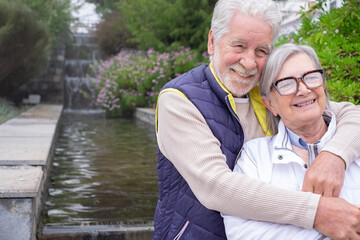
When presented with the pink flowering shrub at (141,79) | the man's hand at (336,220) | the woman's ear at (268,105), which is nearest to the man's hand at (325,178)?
the man's hand at (336,220)

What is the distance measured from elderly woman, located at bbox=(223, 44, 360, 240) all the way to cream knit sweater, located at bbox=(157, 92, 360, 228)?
0.09 meters

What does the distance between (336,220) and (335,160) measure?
0.28 meters

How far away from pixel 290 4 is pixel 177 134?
16829 mm

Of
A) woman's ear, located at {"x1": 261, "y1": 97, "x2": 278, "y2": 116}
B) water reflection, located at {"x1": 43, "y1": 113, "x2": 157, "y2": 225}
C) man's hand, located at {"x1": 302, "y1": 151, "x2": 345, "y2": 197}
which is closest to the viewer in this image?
man's hand, located at {"x1": 302, "y1": 151, "x2": 345, "y2": 197}

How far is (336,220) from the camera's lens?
5.24ft

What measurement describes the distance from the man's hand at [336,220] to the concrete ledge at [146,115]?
8.85 meters

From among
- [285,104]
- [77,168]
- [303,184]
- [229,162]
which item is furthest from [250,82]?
[77,168]

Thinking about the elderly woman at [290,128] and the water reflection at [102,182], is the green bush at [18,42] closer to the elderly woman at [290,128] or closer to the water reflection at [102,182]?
the water reflection at [102,182]

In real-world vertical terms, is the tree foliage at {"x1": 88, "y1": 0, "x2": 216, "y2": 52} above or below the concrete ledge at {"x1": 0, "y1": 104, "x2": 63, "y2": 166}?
above

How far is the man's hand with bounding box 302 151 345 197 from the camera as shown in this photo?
67.5 inches

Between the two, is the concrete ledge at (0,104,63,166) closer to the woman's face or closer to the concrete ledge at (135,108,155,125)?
the woman's face

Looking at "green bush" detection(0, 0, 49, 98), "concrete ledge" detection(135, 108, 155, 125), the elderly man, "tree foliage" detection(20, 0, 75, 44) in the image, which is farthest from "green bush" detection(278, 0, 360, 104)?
"tree foliage" detection(20, 0, 75, 44)

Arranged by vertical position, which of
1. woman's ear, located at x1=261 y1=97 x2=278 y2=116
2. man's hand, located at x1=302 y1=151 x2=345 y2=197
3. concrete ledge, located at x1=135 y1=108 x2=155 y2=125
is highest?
woman's ear, located at x1=261 y1=97 x2=278 y2=116

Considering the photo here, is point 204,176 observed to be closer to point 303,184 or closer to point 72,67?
point 303,184
